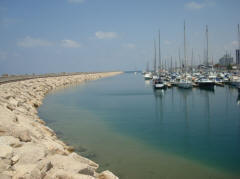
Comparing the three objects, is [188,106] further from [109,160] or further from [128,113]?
[109,160]

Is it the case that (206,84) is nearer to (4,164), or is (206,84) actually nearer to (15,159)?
(15,159)

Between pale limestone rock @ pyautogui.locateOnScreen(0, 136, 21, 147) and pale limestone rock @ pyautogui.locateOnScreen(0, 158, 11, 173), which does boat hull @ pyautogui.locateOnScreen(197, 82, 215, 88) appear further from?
pale limestone rock @ pyautogui.locateOnScreen(0, 158, 11, 173)

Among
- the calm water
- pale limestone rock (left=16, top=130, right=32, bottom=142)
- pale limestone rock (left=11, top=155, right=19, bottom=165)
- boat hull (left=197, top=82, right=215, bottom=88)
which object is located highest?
boat hull (left=197, top=82, right=215, bottom=88)

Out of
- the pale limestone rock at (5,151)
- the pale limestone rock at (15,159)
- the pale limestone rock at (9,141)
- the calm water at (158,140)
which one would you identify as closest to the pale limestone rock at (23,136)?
the pale limestone rock at (9,141)

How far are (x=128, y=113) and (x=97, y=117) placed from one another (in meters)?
3.50

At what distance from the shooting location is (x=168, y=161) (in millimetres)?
9789

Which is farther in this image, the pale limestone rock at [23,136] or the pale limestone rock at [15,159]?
the pale limestone rock at [23,136]

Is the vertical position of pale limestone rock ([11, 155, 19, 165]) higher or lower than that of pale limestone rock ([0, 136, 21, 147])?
lower

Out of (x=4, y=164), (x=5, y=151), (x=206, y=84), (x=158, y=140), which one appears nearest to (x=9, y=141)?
(x=5, y=151)

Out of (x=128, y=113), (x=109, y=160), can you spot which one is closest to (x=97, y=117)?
(x=128, y=113)

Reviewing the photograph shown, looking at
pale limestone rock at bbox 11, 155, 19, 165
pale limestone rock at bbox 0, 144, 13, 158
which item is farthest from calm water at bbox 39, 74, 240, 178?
pale limestone rock at bbox 0, 144, 13, 158

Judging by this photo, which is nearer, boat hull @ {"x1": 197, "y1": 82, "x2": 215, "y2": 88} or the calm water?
the calm water

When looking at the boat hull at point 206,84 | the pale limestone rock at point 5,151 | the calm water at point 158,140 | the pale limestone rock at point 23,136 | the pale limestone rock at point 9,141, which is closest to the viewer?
the pale limestone rock at point 5,151

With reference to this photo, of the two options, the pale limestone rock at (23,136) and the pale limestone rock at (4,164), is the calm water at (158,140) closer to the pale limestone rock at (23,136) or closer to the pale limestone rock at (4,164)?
the pale limestone rock at (23,136)
